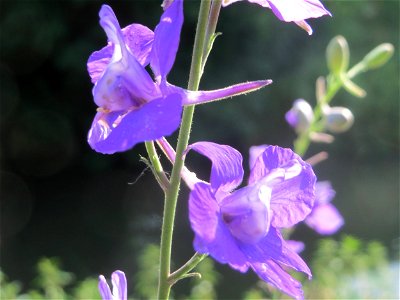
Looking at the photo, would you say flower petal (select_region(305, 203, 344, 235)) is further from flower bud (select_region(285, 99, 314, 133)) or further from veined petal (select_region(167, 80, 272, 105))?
veined petal (select_region(167, 80, 272, 105))

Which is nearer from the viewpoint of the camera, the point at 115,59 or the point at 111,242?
the point at 115,59

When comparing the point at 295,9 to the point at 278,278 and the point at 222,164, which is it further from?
the point at 278,278

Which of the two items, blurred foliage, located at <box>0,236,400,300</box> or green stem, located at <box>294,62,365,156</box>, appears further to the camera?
blurred foliage, located at <box>0,236,400,300</box>

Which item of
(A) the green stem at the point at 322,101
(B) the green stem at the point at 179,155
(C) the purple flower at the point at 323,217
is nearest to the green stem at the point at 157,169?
(B) the green stem at the point at 179,155

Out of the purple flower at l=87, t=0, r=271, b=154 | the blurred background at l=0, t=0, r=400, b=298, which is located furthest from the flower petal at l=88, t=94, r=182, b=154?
the blurred background at l=0, t=0, r=400, b=298

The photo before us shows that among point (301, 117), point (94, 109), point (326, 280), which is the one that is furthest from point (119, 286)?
point (94, 109)

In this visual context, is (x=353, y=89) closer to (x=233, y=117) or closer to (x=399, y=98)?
(x=233, y=117)

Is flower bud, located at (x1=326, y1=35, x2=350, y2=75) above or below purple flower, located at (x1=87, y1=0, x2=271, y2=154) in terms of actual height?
below

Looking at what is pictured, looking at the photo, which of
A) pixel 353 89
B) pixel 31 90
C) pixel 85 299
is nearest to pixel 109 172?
pixel 31 90
